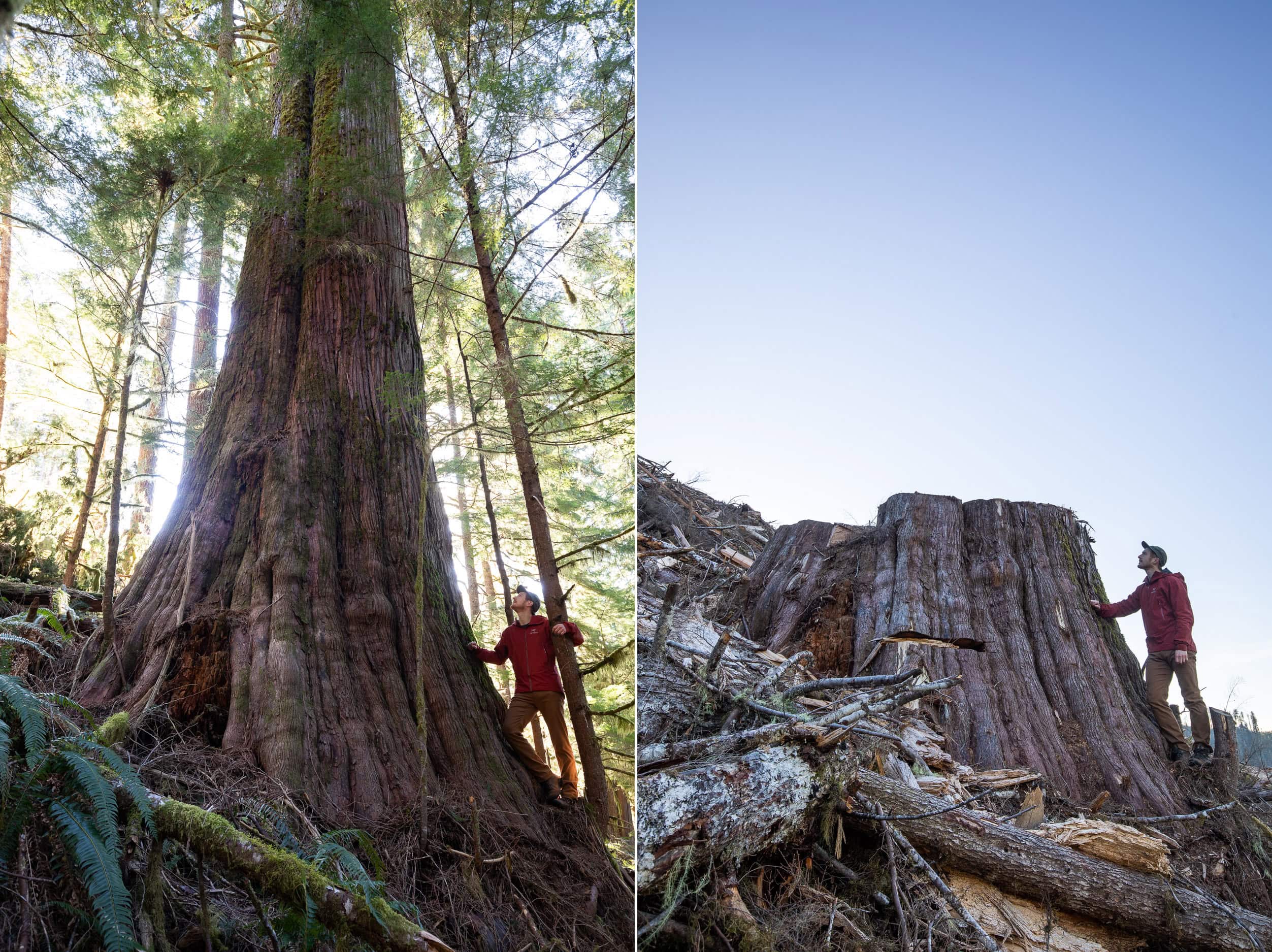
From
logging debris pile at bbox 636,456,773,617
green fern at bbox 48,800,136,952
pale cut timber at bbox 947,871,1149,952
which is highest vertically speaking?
logging debris pile at bbox 636,456,773,617

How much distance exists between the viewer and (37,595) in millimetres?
3713

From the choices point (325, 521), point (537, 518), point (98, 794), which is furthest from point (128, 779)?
point (537, 518)

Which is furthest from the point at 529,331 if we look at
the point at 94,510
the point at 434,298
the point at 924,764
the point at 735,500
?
the point at 924,764

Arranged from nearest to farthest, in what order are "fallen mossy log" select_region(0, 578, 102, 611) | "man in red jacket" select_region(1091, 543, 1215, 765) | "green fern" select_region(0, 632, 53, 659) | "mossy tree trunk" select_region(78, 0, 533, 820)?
"green fern" select_region(0, 632, 53, 659) < "mossy tree trunk" select_region(78, 0, 533, 820) < "man in red jacket" select_region(1091, 543, 1215, 765) < "fallen mossy log" select_region(0, 578, 102, 611)

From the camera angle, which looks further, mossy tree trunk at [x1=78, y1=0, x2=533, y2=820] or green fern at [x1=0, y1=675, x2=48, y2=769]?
mossy tree trunk at [x1=78, y1=0, x2=533, y2=820]

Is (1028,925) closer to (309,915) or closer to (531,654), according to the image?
(309,915)

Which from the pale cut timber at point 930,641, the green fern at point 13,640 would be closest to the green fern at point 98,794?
the green fern at point 13,640

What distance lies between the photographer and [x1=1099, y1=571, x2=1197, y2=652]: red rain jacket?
3377 millimetres

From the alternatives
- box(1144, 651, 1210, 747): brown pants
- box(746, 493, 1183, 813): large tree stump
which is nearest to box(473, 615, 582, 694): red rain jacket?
box(746, 493, 1183, 813): large tree stump

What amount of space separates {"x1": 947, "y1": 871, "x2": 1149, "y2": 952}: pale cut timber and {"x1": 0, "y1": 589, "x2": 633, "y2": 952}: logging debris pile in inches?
47.9

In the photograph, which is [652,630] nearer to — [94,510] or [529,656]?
[529,656]

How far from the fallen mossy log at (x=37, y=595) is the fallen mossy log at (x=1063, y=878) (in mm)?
3654

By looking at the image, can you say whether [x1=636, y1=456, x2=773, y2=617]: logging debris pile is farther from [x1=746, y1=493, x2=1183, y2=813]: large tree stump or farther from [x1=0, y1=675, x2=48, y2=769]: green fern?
[x1=0, y1=675, x2=48, y2=769]: green fern

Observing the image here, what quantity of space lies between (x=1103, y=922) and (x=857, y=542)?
1731mm
